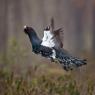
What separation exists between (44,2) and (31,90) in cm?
3925

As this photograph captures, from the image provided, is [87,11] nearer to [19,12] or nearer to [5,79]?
[19,12]

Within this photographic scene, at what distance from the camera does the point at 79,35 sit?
135 feet

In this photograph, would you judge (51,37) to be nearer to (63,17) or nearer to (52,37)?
(52,37)

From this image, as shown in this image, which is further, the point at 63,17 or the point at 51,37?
the point at 63,17

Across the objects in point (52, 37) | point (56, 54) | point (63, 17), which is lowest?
point (63, 17)

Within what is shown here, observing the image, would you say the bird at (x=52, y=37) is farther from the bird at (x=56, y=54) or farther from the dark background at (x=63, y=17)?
the dark background at (x=63, y=17)

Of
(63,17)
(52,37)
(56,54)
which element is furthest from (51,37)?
(63,17)

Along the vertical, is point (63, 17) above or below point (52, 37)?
below

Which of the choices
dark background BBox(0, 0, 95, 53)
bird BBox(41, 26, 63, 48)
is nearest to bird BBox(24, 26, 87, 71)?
bird BBox(41, 26, 63, 48)

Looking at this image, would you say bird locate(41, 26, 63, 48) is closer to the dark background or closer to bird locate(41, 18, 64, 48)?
bird locate(41, 18, 64, 48)

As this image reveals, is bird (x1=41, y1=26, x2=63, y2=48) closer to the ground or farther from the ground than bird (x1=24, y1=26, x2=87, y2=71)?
farther from the ground

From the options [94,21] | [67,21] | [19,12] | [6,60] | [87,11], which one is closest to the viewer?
[6,60]

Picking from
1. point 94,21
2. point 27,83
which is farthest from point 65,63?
point 94,21

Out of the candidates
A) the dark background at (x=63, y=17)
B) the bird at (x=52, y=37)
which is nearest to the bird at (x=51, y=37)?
the bird at (x=52, y=37)
